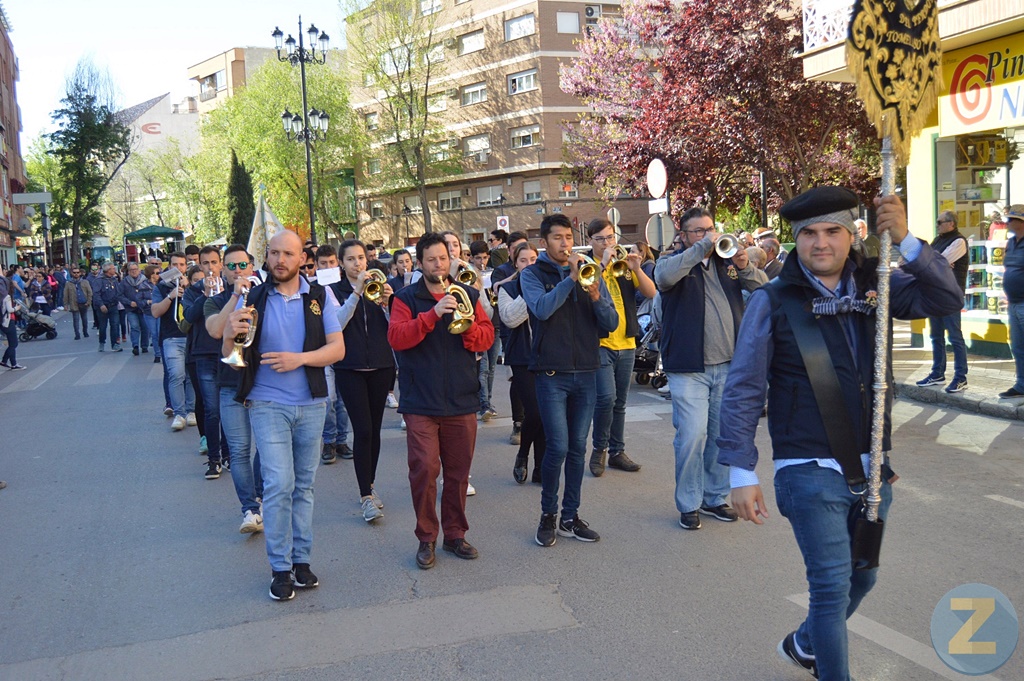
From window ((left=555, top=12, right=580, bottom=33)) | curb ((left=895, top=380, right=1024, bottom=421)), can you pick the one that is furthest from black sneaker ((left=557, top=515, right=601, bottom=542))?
window ((left=555, top=12, right=580, bottom=33))

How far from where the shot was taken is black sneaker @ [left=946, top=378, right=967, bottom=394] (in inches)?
400

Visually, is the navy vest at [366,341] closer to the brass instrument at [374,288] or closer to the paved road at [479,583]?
the brass instrument at [374,288]

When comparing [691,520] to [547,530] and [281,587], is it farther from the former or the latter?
[281,587]

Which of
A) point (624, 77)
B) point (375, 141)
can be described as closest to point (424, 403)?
point (624, 77)

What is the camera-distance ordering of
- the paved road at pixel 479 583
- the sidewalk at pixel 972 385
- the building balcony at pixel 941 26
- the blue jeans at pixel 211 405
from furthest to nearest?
the building balcony at pixel 941 26
the sidewalk at pixel 972 385
the blue jeans at pixel 211 405
the paved road at pixel 479 583

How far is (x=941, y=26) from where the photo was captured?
40.9 ft

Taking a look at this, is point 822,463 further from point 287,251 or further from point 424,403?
point 287,251

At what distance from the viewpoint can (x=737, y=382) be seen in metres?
3.46

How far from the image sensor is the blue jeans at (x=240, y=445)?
20.7ft

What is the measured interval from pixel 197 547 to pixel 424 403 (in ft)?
6.31

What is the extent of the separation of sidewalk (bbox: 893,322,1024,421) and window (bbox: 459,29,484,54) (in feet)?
123

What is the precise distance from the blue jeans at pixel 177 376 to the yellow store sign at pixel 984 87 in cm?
1088

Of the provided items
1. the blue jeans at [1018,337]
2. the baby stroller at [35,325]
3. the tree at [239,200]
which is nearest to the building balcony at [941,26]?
the blue jeans at [1018,337]

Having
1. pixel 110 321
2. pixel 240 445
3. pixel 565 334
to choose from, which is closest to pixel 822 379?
pixel 565 334
